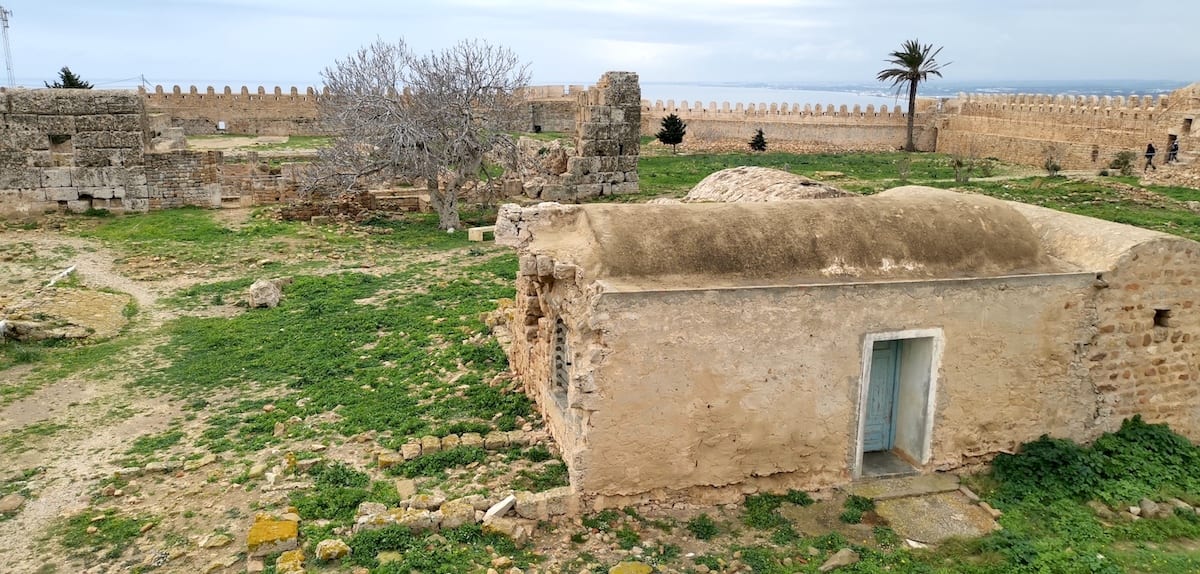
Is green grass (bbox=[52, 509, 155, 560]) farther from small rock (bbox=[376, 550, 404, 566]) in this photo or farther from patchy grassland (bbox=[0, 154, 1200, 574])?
small rock (bbox=[376, 550, 404, 566])

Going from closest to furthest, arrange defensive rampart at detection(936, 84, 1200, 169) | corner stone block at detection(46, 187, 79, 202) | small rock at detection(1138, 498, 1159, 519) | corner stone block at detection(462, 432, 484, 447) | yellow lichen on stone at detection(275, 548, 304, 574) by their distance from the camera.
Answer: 1. yellow lichen on stone at detection(275, 548, 304, 574)
2. small rock at detection(1138, 498, 1159, 519)
3. corner stone block at detection(462, 432, 484, 447)
4. corner stone block at detection(46, 187, 79, 202)
5. defensive rampart at detection(936, 84, 1200, 169)

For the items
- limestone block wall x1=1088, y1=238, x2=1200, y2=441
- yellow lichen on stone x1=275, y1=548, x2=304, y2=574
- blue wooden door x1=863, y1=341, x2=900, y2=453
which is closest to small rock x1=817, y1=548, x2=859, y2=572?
blue wooden door x1=863, y1=341, x2=900, y2=453

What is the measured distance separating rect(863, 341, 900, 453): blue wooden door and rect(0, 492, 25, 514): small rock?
729 cm

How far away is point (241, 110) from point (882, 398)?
112 ft

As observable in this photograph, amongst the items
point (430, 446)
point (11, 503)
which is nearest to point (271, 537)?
point (430, 446)

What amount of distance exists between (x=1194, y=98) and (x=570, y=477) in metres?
25.4

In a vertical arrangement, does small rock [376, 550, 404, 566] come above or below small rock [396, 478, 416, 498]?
below

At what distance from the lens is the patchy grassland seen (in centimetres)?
609

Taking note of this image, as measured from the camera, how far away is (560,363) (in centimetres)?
797

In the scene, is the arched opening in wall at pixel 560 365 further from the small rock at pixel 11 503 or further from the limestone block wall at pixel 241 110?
the limestone block wall at pixel 241 110

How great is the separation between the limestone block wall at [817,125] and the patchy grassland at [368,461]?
1004 inches

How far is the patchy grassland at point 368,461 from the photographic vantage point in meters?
6.09

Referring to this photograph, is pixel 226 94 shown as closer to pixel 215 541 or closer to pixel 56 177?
pixel 56 177

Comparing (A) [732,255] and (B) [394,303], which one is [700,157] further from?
(A) [732,255]
